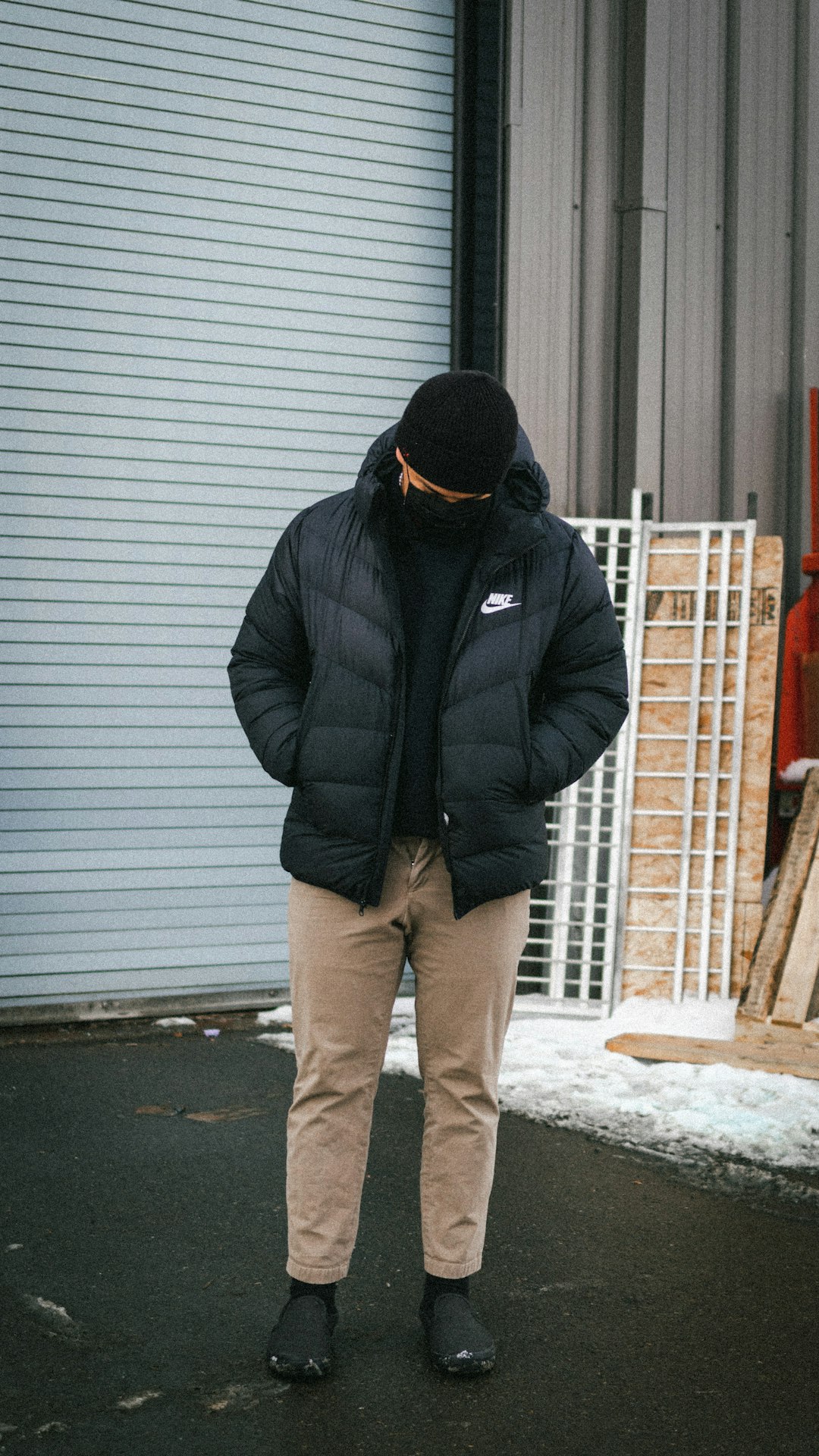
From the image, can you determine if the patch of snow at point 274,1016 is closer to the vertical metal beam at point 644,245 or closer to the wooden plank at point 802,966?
the wooden plank at point 802,966

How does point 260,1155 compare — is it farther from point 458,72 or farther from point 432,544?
point 458,72

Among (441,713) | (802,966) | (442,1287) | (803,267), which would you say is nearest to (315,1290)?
(442,1287)

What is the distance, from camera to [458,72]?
249 inches

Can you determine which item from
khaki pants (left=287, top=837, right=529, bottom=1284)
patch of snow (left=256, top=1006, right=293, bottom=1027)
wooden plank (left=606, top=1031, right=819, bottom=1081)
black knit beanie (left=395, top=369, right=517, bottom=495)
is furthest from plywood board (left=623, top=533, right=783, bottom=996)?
black knit beanie (left=395, top=369, right=517, bottom=495)

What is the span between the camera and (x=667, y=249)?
6.55m

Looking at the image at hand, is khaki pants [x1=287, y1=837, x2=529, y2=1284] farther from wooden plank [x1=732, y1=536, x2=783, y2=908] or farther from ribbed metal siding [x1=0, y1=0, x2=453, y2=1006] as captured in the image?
wooden plank [x1=732, y1=536, x2=783, y2=908]

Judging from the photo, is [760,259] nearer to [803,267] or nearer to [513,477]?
[803,267]

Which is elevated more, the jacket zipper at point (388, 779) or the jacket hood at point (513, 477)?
the jacket hood at point (513, 477)

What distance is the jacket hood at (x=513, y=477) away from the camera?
2.76 meters

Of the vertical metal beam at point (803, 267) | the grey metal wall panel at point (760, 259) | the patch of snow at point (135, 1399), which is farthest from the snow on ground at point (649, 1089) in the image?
the grey metal wall panel at point (760, 259)

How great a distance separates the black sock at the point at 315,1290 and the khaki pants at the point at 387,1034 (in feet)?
0.14

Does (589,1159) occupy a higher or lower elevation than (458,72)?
lower

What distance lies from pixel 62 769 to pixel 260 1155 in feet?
6.88

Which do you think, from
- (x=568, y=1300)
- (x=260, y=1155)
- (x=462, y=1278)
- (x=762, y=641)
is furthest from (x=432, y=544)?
(x=762, y=641)
